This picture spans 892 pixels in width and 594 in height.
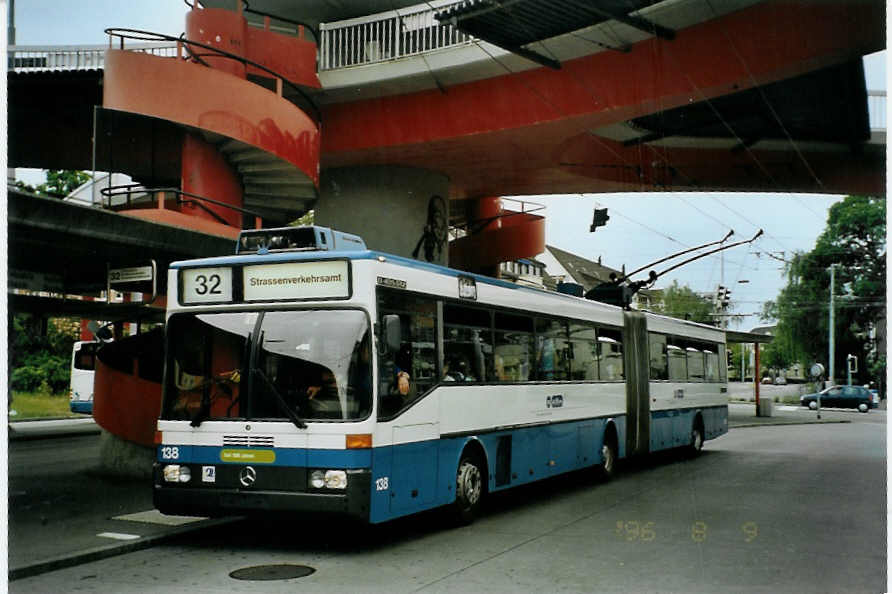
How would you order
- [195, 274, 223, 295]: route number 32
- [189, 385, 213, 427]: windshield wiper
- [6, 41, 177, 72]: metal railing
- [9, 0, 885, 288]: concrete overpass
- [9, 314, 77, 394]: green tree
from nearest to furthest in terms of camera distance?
[189, 385, 213, 427]: windshield wiper → [195, 274, 223, 295]: route number 32 → [9, 314, 77, 394]: green tree → [9, 0, 885, 288]: concrete overpass → [6, 41, 177, 72]: metal railing

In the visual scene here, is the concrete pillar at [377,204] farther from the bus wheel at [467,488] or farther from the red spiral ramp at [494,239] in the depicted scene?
the bus wheel at [467,488]

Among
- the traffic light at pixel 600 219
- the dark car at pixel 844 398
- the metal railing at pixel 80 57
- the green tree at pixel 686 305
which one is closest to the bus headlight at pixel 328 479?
the metal railing at pixel 80 57

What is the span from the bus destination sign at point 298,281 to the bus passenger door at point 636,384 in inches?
348

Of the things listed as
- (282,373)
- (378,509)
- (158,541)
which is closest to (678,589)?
(378,509)

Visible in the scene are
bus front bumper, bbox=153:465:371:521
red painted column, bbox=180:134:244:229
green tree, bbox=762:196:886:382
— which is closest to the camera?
bus front bumper, bbox=153:465:371:521

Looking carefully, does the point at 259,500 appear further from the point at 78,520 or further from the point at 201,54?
the point at 201,54

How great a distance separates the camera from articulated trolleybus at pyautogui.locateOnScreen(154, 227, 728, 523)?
915 cm

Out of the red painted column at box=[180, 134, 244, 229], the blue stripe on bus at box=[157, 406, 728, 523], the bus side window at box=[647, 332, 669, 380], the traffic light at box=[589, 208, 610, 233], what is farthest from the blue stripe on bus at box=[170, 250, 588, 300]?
the traffic light at box=[589, 208, 610, 233]

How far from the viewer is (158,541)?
9.92m

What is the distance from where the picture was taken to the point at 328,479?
905cm

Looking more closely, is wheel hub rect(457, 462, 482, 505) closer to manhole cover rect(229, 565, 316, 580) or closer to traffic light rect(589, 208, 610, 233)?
manhole cover rect(229, 565, 316, 580)

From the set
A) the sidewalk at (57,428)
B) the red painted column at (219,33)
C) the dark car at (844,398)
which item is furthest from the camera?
the dark car at (844,398)

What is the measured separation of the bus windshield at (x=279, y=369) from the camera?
30.1 ft

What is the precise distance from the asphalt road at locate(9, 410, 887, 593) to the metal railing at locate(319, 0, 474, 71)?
428 inches
